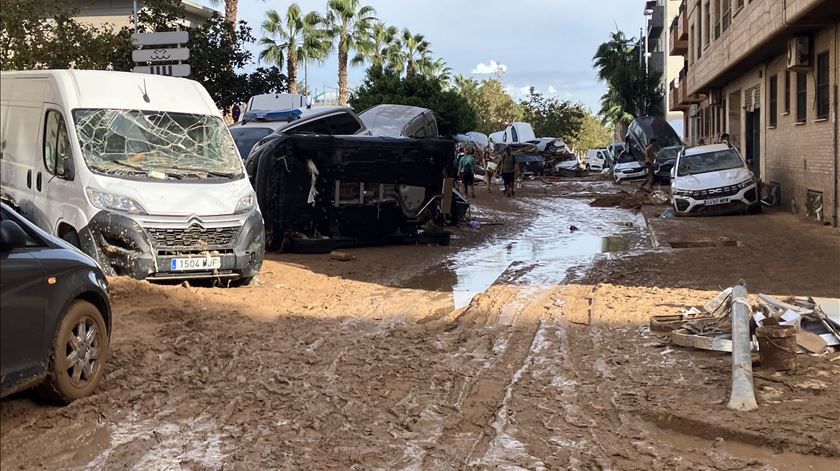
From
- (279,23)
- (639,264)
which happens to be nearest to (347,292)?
(639,264)

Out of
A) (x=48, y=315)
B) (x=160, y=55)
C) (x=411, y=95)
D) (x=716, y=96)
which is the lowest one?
(x=48, y=315)

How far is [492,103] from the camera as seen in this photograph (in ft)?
316

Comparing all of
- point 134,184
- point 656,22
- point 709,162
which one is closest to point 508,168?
point 709,162

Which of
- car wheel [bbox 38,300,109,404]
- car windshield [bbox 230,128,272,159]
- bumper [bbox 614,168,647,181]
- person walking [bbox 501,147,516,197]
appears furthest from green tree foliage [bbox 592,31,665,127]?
car wheel [bbox 38,300,109,404]

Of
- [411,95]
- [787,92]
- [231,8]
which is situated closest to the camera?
[787,92]

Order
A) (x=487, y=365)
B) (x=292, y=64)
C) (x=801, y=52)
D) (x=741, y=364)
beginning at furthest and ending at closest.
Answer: (x=292, y=64) → (x=801, y=52) → (x=487, y=365) → (x=741, y=364)

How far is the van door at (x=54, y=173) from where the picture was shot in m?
9.23

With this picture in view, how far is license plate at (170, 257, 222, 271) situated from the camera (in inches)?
373

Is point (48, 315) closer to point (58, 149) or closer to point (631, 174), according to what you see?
point (58, 149)

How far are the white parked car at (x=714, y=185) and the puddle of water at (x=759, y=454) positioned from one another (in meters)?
16.4

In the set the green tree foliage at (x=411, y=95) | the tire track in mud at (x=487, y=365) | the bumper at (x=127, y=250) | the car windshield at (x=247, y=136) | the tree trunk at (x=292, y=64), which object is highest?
the tree trunk at (x=292, y=64)

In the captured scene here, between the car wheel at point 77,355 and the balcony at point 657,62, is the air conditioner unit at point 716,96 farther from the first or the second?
the balcony at point 657,62

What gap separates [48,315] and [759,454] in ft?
13.7

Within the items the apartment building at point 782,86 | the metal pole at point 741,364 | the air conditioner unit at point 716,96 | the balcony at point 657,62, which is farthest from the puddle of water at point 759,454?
the balcony at point 657,62
